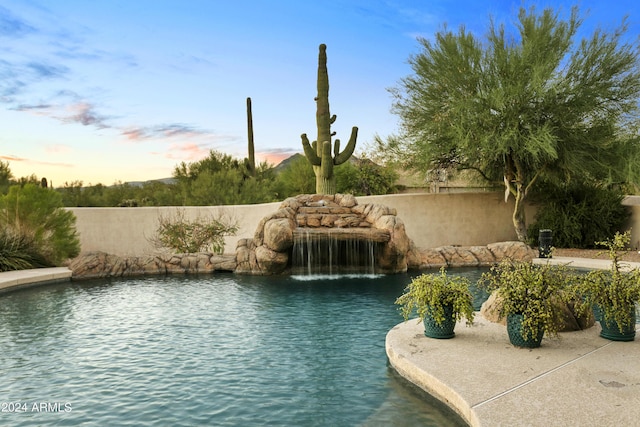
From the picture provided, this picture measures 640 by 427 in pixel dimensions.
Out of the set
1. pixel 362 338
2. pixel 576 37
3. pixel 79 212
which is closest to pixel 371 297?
pixel 362 338

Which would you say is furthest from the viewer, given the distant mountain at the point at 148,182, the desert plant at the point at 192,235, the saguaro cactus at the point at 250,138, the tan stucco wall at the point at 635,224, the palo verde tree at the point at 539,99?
the distant mountain at the point at 148,182

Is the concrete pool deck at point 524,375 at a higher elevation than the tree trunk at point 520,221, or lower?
lower

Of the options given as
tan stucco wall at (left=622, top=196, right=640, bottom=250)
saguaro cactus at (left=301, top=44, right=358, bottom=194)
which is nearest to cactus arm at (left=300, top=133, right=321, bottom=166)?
saguaro cactus at (left=301, top=44, right=358, bottom=194)

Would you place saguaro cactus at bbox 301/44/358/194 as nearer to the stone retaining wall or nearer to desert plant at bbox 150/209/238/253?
desert plant at bbox 150/209/238/253

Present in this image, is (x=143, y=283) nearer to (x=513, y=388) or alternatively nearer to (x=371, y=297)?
(x=371, y=297)

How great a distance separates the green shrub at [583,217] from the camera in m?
17.0

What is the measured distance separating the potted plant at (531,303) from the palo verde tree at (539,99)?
10104 mm

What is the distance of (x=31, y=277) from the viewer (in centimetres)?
1231

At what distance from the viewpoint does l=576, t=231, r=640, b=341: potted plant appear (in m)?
5.62

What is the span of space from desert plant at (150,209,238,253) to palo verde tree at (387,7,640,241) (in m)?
7.55

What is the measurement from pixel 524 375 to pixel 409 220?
1471 cm

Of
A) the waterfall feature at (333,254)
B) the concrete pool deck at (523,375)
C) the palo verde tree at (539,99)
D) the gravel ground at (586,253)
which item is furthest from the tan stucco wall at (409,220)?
the concrete pool deck at (523,375)

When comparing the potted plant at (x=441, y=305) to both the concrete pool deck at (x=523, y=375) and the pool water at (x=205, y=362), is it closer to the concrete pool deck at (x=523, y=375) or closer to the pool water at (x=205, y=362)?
the concrete pool deck at (x=523, y=375)

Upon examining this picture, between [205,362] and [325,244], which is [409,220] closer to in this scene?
[325,244]
